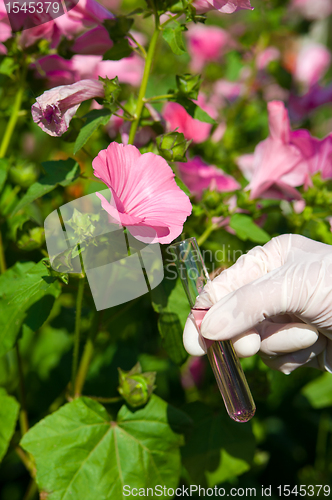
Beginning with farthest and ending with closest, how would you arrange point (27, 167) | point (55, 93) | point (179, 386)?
point (179, 386)
point (27, 167)
point (55, 93)

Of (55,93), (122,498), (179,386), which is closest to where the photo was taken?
(55,93)

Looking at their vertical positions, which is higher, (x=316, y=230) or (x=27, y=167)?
(x=27, y=167)

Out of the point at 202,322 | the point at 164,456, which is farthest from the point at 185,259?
the point at 164,456

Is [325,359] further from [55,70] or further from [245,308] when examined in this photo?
[55,70]

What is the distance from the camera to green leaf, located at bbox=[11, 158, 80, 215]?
0.66 m

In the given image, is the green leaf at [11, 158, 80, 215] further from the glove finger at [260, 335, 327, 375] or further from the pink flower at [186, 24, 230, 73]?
the pink flower at [186, 24, 230, 73]

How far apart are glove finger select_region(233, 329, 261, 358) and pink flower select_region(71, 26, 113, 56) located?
1.74 feet

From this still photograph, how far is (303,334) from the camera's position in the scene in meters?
0.62

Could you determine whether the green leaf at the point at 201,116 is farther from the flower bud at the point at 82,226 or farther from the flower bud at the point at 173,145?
the flower bud at the point at 82,226

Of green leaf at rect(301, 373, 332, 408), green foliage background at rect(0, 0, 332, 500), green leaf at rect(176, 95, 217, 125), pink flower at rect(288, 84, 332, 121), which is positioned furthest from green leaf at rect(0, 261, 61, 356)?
pink flower at rect(288, 84, 332, 121)

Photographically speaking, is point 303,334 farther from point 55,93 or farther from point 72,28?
point 72,28

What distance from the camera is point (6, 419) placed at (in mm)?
734

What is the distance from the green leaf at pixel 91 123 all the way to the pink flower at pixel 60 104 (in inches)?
1.0

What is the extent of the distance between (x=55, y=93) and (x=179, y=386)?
102 cm
